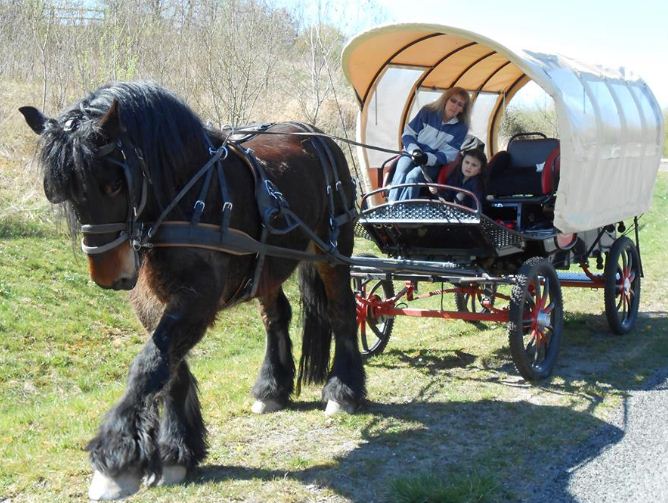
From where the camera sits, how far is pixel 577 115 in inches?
239

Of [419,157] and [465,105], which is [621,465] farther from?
[465,105]

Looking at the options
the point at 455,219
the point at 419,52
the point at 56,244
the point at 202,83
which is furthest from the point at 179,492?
the point at 202,83

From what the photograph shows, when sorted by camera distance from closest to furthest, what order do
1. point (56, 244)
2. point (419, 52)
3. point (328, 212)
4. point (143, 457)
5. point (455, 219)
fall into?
point (143, 457), point (328, 212), point (455, 219), point (419, 52), point (56, 244)

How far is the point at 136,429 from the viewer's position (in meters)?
3.75

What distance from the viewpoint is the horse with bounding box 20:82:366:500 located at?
362cm

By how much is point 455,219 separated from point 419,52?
84.7 inches

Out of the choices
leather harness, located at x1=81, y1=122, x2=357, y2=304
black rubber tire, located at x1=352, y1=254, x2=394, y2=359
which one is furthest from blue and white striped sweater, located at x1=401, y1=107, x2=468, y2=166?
leather harness, located at x1=81, y1=122, x2=357, y2=304

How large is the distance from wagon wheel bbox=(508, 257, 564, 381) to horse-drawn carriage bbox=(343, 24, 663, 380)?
1 centimetres

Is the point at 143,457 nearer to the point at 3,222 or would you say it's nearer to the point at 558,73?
the point at 558,73

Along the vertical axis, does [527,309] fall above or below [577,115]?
below

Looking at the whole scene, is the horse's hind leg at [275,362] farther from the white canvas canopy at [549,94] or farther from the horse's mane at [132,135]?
the white canvas canopy at [549,94]

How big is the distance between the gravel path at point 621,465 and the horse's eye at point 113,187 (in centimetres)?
251

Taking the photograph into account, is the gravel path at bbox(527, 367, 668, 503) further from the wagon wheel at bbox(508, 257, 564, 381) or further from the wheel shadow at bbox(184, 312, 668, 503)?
the wagon wheel at bbox(508, 257, 564, 381)

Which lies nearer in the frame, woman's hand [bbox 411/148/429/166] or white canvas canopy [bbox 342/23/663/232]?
white canvas canopy [bbox 342/23/663/232]
